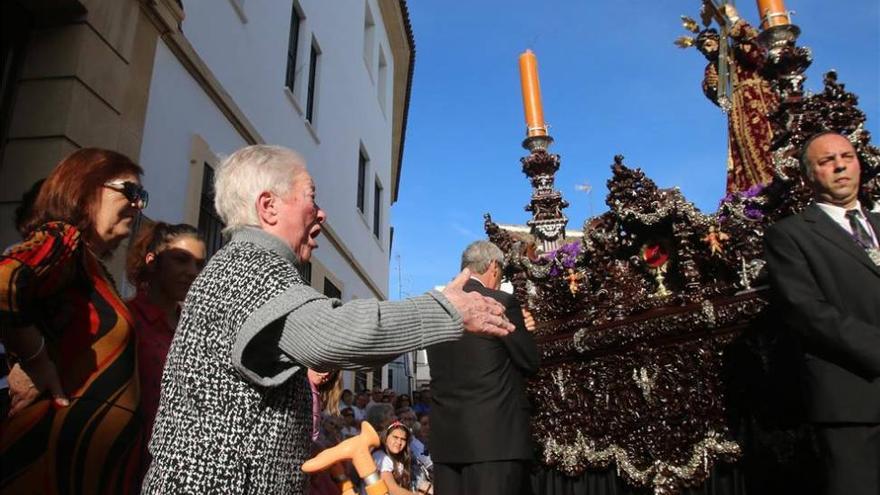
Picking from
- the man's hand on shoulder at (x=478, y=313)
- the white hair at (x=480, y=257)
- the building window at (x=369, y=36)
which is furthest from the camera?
the building window at (x=369, y=36)

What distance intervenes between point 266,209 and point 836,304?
6.55 feet

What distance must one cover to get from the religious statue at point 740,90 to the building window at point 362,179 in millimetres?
9754

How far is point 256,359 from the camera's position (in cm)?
118

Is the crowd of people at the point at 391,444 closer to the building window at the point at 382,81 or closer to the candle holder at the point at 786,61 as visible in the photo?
the candle holder at the point at 786,61

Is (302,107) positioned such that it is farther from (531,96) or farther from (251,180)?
(251,180)

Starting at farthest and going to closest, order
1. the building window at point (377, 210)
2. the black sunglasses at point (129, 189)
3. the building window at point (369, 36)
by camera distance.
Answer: the building window at point (377, 210), the building window at point (369, 36), the black sunglasses at point (129, 189)

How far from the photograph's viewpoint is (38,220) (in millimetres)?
1851

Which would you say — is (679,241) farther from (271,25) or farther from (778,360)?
(271,25)

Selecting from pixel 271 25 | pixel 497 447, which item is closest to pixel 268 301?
pixel 497 447

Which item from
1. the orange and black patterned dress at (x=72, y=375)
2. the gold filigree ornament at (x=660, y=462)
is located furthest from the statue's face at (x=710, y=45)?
the orange and black patterned dress at (x=72, y=375)

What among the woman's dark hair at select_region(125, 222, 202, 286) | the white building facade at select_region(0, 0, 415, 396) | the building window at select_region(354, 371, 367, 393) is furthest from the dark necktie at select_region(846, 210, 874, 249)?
the building window at select_region(354, 371, 367, 393)

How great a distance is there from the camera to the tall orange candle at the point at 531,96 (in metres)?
4.67

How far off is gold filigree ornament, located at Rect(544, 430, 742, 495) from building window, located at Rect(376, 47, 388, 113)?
13489 mm

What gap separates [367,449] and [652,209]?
7.26 feet
